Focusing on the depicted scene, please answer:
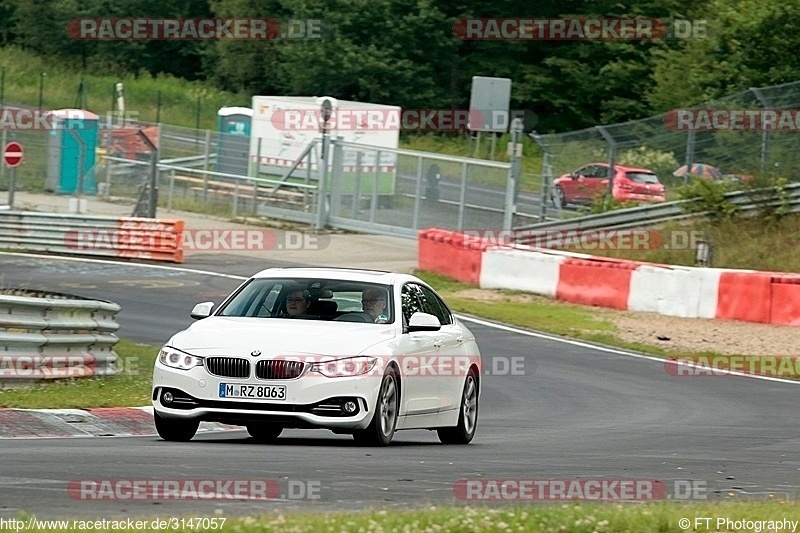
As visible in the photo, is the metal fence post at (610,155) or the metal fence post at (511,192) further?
the metal fence post at (511,192)

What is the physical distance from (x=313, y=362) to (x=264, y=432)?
1.74m

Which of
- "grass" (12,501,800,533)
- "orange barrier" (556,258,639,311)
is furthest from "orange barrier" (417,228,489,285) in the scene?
"grass" (12,501,800,533)

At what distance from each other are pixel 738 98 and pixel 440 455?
19.2m

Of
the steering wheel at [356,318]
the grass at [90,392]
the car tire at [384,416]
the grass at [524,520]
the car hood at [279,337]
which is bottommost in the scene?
the grass at [90,392]

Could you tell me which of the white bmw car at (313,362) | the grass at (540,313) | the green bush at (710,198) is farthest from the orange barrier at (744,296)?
the white bmw car at (313,362)

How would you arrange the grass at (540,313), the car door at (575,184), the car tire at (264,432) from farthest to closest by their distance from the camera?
the car door at (575,184) → the grass at (540,313) → the car tire at (264,432)

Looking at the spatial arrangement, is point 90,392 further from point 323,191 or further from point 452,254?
point 323,191

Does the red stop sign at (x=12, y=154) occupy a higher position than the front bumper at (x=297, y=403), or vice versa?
the red stop sign at (x=12, y=154)

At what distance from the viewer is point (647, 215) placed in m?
30.9

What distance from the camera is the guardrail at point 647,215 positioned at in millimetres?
28844

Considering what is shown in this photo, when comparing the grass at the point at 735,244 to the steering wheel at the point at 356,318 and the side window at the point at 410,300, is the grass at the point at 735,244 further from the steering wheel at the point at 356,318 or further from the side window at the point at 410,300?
→ the steering wheel at the point at 356,318

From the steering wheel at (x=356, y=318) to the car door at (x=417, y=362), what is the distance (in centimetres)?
28

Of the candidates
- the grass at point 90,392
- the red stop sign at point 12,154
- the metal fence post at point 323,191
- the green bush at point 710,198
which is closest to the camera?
the grass at point 90,392

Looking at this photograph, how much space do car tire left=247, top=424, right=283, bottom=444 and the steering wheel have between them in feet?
3.28
